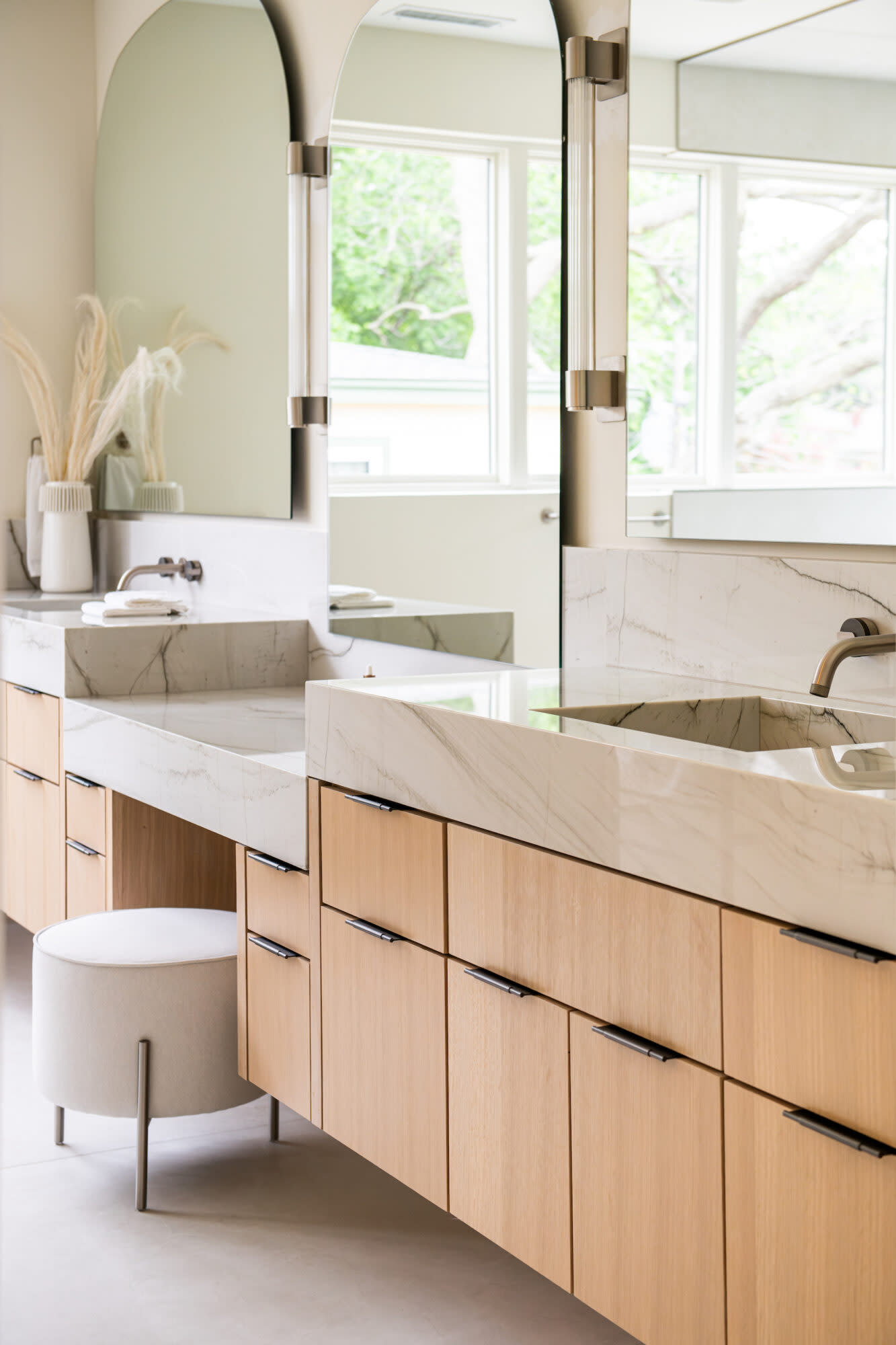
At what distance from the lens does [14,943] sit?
3.81 m

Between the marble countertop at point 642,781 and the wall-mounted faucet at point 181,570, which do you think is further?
the wall-mounted faucet at point 181,570

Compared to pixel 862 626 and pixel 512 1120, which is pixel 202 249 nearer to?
pixel 862 626

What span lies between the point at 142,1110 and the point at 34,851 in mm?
1156

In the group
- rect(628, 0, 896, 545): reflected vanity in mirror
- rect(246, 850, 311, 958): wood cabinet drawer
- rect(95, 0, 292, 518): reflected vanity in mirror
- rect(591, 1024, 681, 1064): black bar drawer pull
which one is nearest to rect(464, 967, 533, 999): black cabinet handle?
rect(591, 1024, 681, 1064): black bar drawer pull

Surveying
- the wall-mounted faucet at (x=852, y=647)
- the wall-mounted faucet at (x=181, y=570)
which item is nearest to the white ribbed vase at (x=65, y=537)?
the wall-mounted faucet at (x=181, y=570)

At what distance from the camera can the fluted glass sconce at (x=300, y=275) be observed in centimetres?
304

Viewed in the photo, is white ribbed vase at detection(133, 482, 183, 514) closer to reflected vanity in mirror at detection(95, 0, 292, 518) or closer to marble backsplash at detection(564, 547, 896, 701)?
reflected vanity in mirror at detection(95, 0, 292, 518)

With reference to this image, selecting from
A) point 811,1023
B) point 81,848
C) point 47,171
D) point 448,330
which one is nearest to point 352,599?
point 448,330

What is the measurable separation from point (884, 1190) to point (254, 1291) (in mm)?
1154

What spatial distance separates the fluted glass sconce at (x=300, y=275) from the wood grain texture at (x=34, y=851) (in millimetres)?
970

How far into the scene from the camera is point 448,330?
104 inches

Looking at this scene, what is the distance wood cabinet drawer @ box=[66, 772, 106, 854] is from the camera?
114 inches

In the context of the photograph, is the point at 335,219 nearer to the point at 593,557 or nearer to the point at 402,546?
the point at 402,546

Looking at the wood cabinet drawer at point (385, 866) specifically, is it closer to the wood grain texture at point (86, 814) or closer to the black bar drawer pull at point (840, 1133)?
the black bar drawer pull at point (840, 1133)
